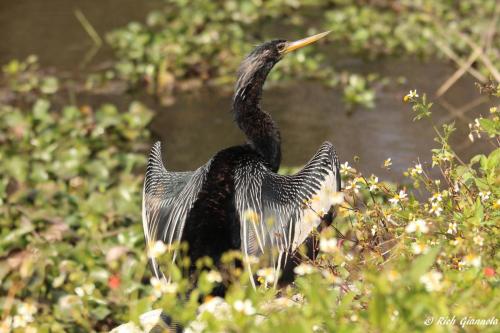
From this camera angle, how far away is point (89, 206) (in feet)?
19.5

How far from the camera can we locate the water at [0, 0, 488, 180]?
7.09 metres

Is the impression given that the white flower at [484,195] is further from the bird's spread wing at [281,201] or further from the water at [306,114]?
the water at [306,114]

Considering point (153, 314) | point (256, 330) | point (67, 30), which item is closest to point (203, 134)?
point (67, 30)

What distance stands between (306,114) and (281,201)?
11.3 ft

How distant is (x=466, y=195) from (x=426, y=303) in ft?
4.43

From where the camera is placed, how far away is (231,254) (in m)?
2.91

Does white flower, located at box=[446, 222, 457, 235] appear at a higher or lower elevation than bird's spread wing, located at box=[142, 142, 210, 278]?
lower

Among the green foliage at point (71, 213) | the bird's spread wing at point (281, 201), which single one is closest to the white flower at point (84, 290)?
the green foliage at point (71, 213)

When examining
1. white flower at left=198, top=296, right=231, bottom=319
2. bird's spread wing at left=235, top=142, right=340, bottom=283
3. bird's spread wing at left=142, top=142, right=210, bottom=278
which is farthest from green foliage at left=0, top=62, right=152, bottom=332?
white flower at left=198, top=296, right=231, bottom=319

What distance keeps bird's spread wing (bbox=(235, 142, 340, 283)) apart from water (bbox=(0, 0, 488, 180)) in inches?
78.7

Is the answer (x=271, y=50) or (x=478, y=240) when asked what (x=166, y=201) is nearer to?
(x=271, y=50)

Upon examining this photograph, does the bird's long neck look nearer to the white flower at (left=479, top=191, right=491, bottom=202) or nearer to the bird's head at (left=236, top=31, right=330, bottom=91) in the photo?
the bird's head at (left=236, top=31, right=330, bottom=91)

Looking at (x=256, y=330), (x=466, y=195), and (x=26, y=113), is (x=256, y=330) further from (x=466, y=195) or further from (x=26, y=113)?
(x=26, y=113)

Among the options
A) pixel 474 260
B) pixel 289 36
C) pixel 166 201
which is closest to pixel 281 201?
pixel 166 201
